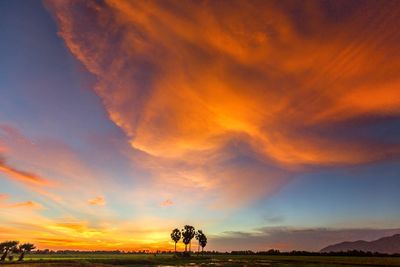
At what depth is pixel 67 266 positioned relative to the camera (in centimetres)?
7038

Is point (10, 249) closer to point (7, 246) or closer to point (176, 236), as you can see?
point (7, 246)

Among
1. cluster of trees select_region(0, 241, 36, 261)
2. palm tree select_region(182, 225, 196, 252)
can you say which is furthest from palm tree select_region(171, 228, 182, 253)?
cluster of trees select_region(0, 241, 36, 261)

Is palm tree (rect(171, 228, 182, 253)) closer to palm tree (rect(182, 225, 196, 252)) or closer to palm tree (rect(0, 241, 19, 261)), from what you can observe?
palm tree (rect(182, 225, 196, 252))

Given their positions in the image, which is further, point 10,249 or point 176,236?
point 176,236

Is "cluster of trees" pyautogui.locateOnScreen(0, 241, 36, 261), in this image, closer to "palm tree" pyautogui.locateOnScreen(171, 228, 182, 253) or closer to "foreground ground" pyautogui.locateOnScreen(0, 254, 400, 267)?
"foreground ground" pyautogui.locateOnScreen(0, 254, 400, 267)

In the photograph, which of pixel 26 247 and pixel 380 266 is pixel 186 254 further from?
pixel 380 266

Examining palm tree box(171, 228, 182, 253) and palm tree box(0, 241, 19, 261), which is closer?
palm tree box(0, 241, 19, 261)

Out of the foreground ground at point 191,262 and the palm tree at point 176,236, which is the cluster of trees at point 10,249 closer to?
the foreground ground at point 191,262

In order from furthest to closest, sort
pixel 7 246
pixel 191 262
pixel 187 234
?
pixel 187 234
pixel 191 262
pixel 7 246

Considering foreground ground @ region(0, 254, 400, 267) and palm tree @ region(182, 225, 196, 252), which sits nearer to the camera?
foreground ground @ region(0, 254, 400, 267)

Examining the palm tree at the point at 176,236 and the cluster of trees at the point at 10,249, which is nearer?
the cluster of trees at the point at 10,249

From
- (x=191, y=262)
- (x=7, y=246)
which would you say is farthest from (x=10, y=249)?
(x=191, y=262)

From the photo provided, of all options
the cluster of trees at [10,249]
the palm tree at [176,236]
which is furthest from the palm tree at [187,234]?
the cluster of trees at [10,249]

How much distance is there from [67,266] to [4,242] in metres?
36.2
